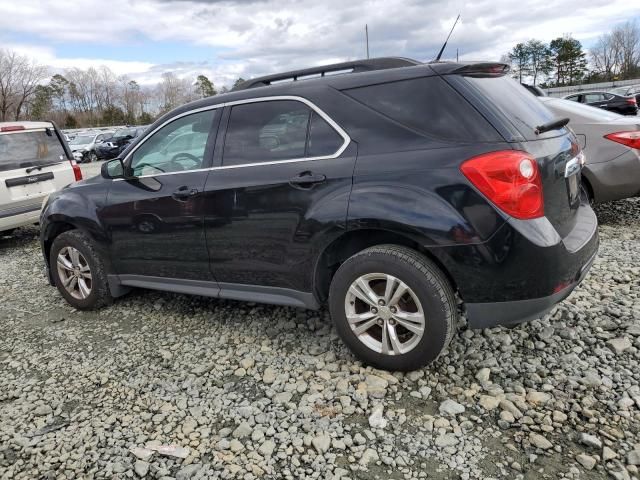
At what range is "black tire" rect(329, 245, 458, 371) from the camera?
8.94 ft

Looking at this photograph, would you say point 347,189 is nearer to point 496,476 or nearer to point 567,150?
point 567,150

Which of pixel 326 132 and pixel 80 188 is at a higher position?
pixel 326 132

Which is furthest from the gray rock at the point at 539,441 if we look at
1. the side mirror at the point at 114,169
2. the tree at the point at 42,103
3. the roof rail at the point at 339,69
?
the tree at the point at 42,103

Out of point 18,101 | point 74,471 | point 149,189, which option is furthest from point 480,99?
point 18,101

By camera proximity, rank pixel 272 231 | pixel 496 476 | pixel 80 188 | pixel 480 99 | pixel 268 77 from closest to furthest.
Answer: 1. pixel 496 476
2. pixel 480 99
3. pixel 272 231
4. pixel 268 77
5. pixel 80 188

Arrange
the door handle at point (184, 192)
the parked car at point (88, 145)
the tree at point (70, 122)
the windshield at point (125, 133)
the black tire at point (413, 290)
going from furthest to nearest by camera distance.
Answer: the tree at point (70, 122) → the windshield at point (125, 133) → the parked car at point (88, 145) → the door handle at point (184, 192) → the black tire at point (413, 290)

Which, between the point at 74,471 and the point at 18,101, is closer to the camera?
the point at 74,471

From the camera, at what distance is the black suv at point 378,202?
259 cm

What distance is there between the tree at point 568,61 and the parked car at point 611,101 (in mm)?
54648

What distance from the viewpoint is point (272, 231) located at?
3.21m

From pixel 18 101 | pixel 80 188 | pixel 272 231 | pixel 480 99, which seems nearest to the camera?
pixel 480 99

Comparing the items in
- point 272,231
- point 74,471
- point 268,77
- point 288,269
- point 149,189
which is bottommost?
point 74,471

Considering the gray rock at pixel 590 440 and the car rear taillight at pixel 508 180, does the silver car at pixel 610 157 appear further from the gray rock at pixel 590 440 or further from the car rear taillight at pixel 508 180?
the gray rock at pixel 590 440

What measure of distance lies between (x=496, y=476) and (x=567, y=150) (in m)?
1.91
